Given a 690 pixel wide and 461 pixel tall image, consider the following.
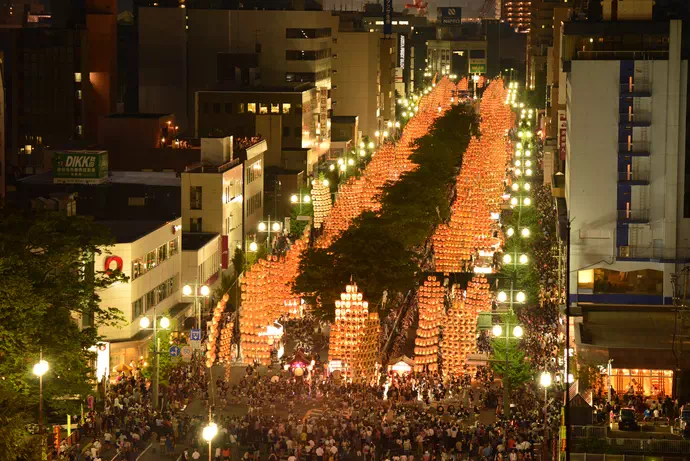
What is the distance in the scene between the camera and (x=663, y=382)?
257ft

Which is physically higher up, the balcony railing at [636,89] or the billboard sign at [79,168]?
the balcony railing at [636,89]

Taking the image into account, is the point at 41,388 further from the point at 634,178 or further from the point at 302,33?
the point at 302,33

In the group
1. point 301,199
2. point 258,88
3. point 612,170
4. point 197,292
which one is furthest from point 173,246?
point 258,88

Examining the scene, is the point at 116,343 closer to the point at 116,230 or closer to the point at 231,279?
the point at 116,230

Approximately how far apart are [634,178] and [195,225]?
32.8 m

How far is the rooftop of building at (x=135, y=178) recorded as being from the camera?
11606 centimetres

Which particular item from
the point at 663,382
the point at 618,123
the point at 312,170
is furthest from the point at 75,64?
the point at 663,382

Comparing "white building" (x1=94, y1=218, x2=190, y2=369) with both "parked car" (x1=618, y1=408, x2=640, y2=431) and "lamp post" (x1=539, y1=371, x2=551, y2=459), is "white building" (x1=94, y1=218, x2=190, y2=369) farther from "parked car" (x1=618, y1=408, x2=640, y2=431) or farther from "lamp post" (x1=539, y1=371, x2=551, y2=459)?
"parked car" (x1=618, y1=408, x2=640, y2=431)

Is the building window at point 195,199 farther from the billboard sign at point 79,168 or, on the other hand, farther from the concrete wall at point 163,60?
the concrete wall at point 163,60

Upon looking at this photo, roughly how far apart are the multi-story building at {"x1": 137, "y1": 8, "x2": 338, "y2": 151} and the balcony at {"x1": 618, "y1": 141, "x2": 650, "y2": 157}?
321ft

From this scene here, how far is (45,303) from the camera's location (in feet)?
204

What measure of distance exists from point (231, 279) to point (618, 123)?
2517cm

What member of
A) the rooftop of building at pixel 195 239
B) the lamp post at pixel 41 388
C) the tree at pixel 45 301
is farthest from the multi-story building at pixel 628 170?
the lamp post at pixel 41 388

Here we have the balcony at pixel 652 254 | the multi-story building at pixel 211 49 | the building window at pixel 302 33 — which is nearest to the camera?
the balcony at pixel 652 254
